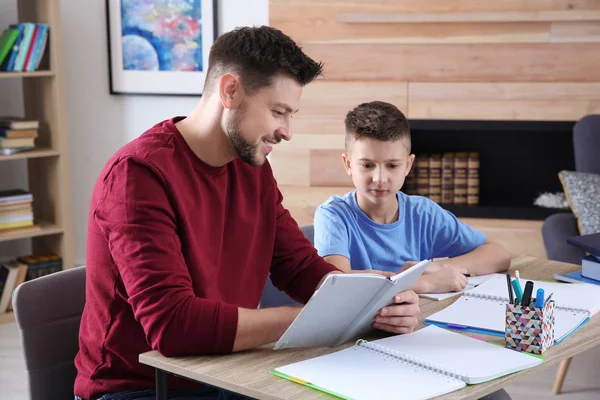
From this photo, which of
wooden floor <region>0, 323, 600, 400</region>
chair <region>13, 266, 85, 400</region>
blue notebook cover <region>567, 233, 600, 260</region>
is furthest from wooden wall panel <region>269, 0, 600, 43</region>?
chair <region>13, 266, 85, 400</region>

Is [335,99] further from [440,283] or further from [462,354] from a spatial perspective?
[462,354]

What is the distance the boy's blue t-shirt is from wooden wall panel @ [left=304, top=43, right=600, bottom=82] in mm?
1639

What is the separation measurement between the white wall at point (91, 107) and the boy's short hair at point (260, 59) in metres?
2.97

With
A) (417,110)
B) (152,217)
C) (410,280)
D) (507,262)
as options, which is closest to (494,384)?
(410,280)

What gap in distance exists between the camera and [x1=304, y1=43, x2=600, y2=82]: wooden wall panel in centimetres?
378

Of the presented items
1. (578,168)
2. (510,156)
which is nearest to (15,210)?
(510,156)

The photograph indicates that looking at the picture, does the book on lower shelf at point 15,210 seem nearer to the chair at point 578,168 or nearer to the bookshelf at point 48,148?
the bookshelf at point 48,148

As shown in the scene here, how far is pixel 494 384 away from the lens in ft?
4.66

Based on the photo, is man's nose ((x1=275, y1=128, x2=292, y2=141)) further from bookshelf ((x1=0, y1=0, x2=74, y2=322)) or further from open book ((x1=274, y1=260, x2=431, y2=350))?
bookshelf ((x1=0, y1=0, x2=74, y2=322))

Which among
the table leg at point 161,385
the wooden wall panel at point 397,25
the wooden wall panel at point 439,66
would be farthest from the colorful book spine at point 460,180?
the table leg at point 161,385

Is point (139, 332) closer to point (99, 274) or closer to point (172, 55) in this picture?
point (99, 274)

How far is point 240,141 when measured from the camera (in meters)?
1.74

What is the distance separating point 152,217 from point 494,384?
26.1 inches

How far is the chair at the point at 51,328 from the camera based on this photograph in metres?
1.73
